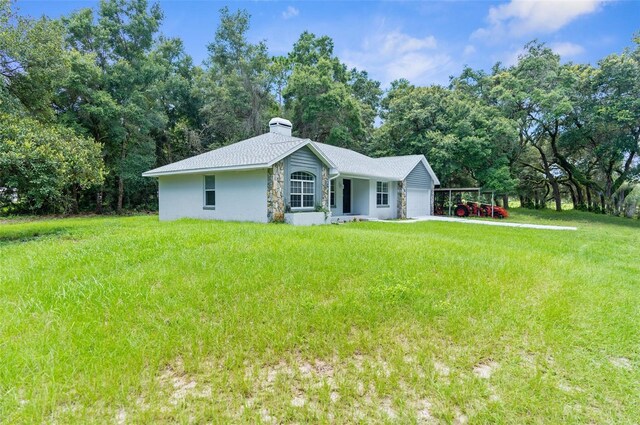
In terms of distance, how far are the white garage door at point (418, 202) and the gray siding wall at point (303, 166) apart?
796 centimetres

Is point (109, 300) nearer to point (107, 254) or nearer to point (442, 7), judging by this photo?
point (107, 254)

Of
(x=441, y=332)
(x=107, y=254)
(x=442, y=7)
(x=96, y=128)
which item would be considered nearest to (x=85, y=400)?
(x=441, y=332)

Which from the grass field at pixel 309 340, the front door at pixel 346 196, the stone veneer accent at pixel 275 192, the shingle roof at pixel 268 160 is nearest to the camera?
the grass field at pixel 309 340

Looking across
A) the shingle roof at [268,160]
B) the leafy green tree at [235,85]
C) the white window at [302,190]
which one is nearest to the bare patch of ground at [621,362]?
the shingle roof at [268,160]

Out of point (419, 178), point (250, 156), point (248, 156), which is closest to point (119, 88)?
point (248, 156)

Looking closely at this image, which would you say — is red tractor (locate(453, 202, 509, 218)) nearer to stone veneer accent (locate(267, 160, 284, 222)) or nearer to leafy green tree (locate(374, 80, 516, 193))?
leafy green tree (locate(374, 80, 516, 193))

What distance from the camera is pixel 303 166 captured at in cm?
1347

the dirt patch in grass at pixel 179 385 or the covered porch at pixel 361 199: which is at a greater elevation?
the covered porch at pixel 361 199

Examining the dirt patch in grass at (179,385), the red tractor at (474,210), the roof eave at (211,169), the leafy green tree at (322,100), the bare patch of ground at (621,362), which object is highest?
the leafy green tree at (322,100)

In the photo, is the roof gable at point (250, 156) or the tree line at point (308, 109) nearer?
the roof gable at point (250, 156)

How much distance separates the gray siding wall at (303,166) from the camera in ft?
42.0

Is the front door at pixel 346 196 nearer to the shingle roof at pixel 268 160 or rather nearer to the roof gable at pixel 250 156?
the shingle roof at pixel 268 160

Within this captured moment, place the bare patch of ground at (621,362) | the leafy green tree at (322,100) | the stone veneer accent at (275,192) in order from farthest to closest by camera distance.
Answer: the leafy green tree at (322,100)
the stone veneer accent at (275,192)
the bare patch of ground at (621,362)

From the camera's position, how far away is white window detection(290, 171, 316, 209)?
43.8 feet
